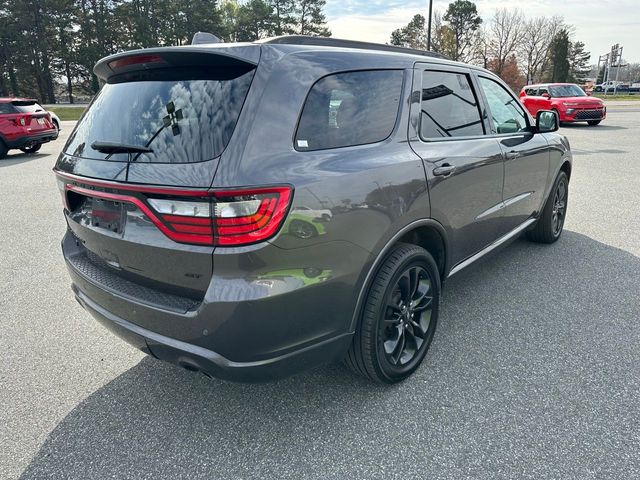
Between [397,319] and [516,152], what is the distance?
1961 millimetres

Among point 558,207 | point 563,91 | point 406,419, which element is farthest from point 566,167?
point 563,91

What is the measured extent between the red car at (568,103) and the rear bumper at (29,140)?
1711 cm

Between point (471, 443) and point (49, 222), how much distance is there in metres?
6.01

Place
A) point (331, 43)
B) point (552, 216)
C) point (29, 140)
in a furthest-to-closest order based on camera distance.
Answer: point (29, 140) < point (552, 216) < point (331, 43)

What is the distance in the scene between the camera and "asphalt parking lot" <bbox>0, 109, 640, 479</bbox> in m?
2.07

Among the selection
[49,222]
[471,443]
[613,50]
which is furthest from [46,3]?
[613,50]

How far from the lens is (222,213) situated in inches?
69.7

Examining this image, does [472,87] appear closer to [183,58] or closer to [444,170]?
[444,170]

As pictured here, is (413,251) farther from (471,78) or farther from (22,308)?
(22,308)

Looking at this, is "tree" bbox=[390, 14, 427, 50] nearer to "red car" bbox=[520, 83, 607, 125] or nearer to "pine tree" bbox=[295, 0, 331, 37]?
"pine tree" bbox=[295, 0, 331, 37]

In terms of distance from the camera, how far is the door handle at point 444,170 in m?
2.65

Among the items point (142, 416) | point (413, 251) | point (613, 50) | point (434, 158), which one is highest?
point (613, 50)

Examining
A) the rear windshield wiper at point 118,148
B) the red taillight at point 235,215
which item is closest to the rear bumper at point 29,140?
the rear windshield wiper at point 118,148

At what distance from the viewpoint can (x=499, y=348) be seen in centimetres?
295
